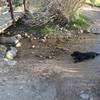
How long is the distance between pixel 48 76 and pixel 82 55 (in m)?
1.36

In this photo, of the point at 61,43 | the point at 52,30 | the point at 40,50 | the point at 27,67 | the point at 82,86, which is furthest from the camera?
the point at 52,30

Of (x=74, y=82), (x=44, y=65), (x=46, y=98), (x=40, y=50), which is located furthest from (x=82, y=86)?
(x=40, y=50)

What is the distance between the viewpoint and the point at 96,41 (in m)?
8.78

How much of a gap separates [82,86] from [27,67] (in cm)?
135

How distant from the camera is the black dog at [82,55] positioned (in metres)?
7.50

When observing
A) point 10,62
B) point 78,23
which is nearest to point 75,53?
point 10,62

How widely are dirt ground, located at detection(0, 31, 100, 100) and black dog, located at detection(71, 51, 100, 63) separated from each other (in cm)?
11

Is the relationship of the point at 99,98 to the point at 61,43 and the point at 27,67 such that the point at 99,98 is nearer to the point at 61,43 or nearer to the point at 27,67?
the point at 27,67

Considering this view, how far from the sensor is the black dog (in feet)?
24.6

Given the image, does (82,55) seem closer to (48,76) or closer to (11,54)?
(48,76)

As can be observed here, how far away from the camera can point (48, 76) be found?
658cm

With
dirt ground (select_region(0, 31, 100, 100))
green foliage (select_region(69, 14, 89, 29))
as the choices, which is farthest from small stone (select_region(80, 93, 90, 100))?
green foliage (select_region(69, 14, 89, 29))

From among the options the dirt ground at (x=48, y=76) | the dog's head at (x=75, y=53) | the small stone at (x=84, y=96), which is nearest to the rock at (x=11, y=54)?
the dirt ground at (x=48, y=76)

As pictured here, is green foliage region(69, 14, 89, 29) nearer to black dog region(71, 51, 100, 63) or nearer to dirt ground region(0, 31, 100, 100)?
dirt ground region(0, 31, 100, 100)
